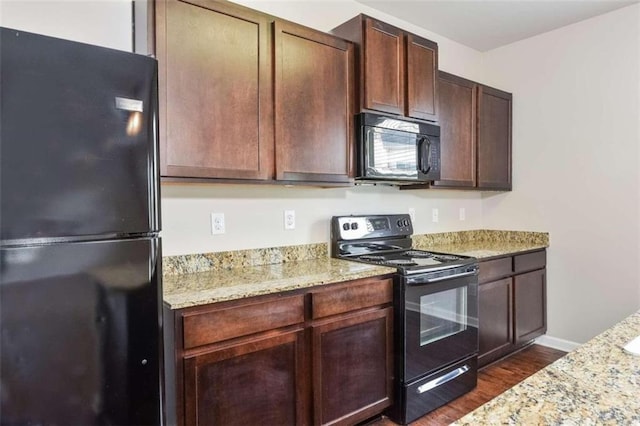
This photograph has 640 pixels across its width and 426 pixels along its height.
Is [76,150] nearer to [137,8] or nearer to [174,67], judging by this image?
[174,67]

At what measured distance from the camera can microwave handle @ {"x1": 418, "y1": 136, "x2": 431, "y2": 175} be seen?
8.62ft

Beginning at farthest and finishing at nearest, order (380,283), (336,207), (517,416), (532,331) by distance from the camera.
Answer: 1. (532,331)
2. (336,207)
3. (380,283)
4. (517,416)

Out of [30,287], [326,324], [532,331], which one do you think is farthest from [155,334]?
[532,331]

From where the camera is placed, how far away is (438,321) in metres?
2.36

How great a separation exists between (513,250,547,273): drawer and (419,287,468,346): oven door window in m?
0.82

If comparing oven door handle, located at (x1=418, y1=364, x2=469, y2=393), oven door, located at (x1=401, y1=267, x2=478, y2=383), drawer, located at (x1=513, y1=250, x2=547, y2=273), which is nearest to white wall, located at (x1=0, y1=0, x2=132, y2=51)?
oven door, located at (x1=401, y1=267, x2=478, y2=383)

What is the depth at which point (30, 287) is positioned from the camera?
3.66ft

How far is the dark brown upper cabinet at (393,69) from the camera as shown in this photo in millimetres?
2320

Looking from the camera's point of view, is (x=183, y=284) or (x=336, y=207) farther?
(x=336, y=207)

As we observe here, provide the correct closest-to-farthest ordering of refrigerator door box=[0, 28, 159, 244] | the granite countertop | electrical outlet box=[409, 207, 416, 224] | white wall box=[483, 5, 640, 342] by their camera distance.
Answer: refrigerator door box=[0, 28, 159, 244] → the granite countertop → white wall box=[483, 5, 640, 342] → electrical outlet box=[409, 207, 416, 224]

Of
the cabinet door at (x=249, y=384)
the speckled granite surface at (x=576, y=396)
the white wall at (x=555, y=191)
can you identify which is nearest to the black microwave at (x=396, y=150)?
the white wall at (x=555, y=191)

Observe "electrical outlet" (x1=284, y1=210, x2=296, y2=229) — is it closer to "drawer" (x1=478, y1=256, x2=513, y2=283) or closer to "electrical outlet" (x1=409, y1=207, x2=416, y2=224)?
"electrical outlet" (x1=409, y1=207, x2=416, y2=224)

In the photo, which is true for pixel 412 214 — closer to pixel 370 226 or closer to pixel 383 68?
pixel 370 226

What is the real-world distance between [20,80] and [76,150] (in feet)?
0.72
